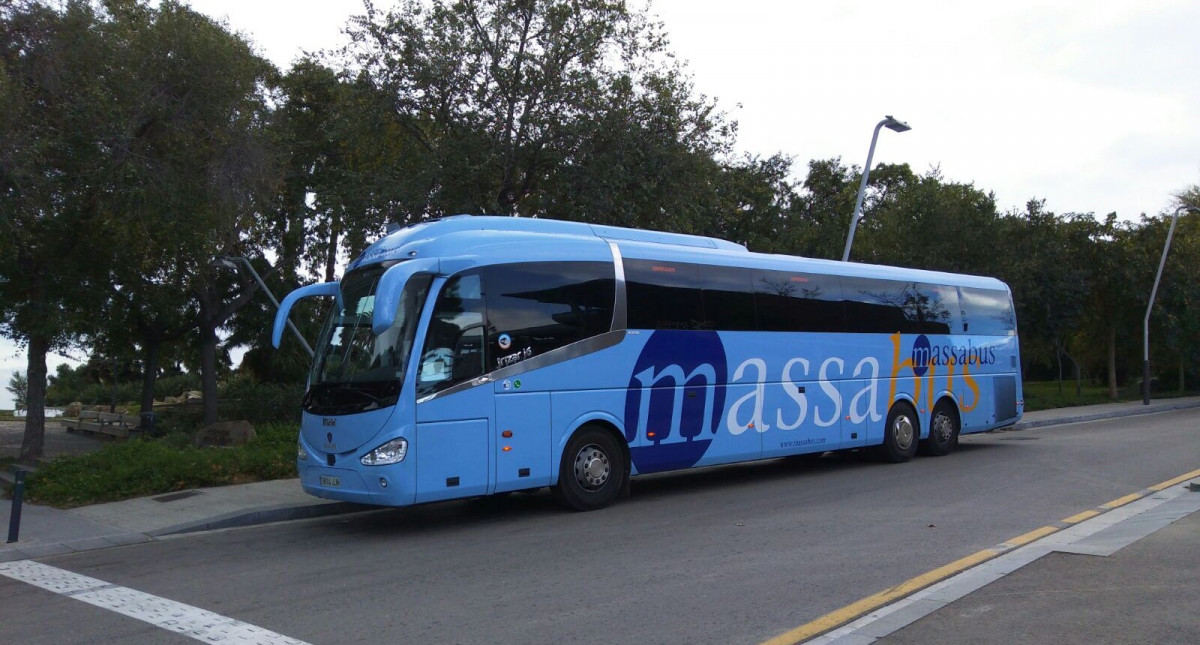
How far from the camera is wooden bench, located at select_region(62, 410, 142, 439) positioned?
89.7 ft

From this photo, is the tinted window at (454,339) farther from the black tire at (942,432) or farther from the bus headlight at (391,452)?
the black tire at (942,432)

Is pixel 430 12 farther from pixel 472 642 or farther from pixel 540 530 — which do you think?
pixel 472 642

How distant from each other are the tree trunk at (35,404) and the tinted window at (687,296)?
12.4 m

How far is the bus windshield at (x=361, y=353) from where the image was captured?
10.1m

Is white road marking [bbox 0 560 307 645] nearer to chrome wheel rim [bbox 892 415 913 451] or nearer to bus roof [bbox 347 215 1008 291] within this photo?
bus roof [bbox 347 215 1008 291]

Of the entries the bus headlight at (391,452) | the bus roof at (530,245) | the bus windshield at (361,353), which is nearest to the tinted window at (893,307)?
the bus roof at (530,245)

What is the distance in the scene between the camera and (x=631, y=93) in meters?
19.6

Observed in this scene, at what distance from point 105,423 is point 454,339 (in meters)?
23.4

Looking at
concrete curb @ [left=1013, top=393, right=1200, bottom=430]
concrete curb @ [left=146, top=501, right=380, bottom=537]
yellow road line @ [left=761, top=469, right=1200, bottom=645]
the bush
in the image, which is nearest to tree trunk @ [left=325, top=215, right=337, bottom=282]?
the bush

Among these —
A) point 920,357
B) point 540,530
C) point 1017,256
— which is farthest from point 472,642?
point 1017,256

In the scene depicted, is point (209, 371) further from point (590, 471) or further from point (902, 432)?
point (902, 432)

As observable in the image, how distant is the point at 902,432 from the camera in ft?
54.3

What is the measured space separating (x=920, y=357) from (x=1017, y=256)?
1894cm

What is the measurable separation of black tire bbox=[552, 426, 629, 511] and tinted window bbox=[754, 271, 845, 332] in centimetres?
344
